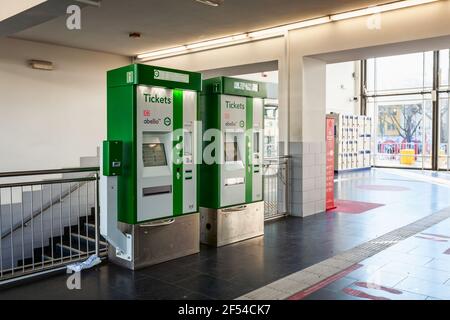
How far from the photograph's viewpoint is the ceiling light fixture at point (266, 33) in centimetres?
579

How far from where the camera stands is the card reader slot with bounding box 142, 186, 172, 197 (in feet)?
14.7

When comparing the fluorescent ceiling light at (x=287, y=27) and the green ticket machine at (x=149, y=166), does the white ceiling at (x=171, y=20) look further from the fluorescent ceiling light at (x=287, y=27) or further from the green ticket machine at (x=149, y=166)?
the green ticket machine at (x=149, y=166)

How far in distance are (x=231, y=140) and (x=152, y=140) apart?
4.48 feet

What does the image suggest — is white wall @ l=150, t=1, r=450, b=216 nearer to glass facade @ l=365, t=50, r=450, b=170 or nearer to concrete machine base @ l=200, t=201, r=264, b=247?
concrete machine base @ l=200, t=201, r=264, b=247

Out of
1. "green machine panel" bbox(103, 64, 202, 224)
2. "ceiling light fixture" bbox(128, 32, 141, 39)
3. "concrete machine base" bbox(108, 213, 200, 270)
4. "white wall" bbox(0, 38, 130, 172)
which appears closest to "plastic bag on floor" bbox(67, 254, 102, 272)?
"concrete machine base" bbox(108, 213, 200, 270)

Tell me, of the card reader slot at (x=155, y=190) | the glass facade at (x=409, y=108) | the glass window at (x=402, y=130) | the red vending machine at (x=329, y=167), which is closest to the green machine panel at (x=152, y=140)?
the card reader slot at (x=155, y=190)

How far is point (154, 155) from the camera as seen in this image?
4.66 metres

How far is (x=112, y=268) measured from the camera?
4.44 meters

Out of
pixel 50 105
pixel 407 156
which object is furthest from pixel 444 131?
pixel 50 105

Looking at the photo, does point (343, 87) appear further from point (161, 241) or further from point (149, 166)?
point (161, 241)

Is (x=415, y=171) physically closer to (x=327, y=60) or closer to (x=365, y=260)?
(x=327, y=60)

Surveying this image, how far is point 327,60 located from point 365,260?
4.12 m

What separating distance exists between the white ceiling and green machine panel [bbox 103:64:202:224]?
1.57m
